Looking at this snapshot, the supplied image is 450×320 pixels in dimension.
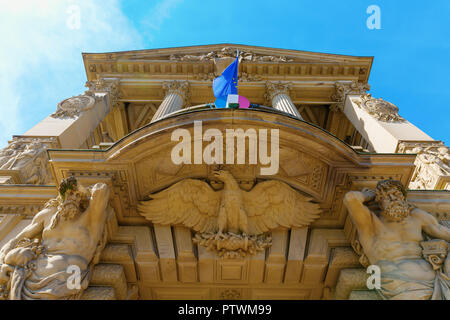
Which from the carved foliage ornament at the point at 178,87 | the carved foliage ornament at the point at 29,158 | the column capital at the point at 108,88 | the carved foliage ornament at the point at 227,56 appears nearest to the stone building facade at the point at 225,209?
the carved foliage ornament at the point at 29,158

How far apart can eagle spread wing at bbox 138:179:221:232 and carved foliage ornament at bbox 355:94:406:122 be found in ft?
28.5

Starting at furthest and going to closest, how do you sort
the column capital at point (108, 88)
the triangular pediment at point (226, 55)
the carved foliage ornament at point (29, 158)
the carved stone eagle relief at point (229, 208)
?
the triangular pediment at point (226, 55) → the column capital at point (108, 88) → the carved foliage ornament at point (29, 158) → the carved stone eagle relief at point (229, 208)

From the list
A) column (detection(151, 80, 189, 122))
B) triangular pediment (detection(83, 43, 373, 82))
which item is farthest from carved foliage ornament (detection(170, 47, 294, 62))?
column (detection(151, 80, 189, 122))

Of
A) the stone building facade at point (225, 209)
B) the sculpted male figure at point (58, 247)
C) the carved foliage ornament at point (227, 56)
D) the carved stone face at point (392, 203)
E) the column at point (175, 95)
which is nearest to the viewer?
the sculpted male figure at point (58, 247)

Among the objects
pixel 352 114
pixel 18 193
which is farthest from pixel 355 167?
pixel 352 114

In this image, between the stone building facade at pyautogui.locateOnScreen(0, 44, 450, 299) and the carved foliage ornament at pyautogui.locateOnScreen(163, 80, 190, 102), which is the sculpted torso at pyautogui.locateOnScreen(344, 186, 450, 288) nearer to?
the stone building facade at pyautogui.locateOnScreen(0, 44, 450, 299)

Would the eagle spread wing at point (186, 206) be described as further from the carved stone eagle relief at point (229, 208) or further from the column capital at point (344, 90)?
the column capital at point (344, 90)

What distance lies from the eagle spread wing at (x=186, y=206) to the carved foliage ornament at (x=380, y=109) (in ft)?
28.5

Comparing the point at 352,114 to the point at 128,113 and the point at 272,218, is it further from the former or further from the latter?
the point at 128,113

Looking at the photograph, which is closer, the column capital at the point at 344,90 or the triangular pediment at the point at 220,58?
the column capital at the point at 344,90

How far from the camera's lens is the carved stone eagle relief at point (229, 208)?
603cm

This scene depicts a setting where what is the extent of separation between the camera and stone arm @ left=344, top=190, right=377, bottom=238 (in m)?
5.34

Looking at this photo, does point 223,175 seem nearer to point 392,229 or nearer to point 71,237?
point 71,237

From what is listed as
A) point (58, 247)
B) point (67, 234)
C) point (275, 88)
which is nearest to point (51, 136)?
point (67, 234)
